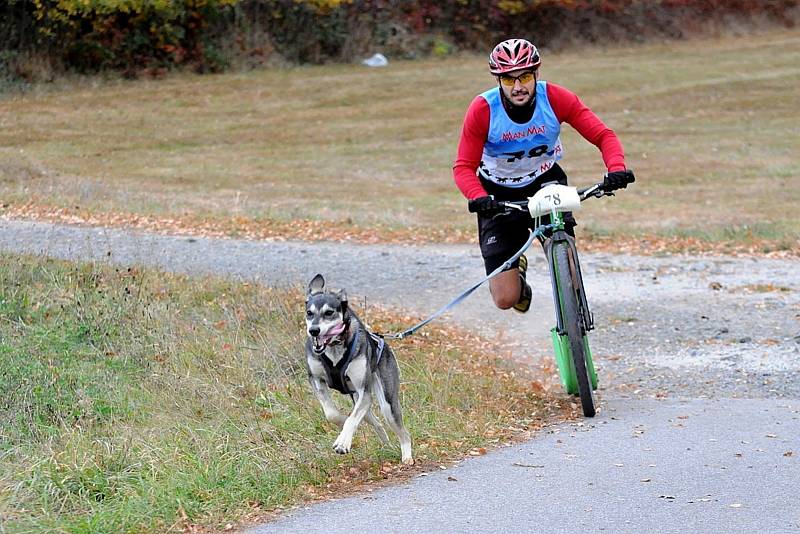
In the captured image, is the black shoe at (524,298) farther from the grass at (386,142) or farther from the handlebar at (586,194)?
the grass at (386,142)

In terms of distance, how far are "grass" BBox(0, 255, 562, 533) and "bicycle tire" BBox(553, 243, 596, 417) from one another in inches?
15.4

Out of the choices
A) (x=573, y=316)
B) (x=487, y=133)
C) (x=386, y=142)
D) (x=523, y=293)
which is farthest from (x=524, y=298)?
(x=386, y=142)

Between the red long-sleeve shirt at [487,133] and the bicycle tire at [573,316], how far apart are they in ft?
Answer: 2.09

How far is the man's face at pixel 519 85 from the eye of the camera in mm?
8367

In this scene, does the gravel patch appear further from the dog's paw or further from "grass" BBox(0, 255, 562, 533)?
the dog's paw

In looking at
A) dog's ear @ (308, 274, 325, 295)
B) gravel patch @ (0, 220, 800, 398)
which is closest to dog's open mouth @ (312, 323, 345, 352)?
dog's ear @ (308, 274, 325, 295)

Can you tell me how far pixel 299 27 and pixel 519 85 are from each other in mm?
30974

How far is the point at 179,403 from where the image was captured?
350 inches

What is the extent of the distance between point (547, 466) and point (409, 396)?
5.79 feet

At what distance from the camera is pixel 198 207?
66.5 ft

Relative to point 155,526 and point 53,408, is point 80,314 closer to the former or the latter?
point 53,408

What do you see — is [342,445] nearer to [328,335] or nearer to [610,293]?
[328,335]

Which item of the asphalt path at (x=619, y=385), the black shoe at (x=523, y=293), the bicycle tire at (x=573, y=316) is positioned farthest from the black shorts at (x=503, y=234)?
the asphalt path at (x=619, y=385)

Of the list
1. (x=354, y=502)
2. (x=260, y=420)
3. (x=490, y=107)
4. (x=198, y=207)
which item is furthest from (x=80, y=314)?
(x=198, y=207)
